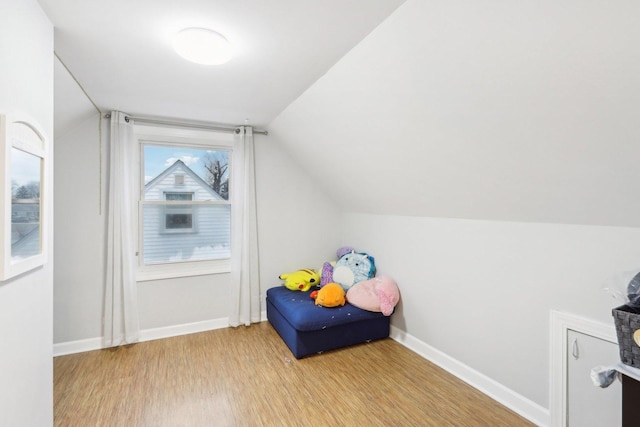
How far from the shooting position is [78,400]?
2223mm

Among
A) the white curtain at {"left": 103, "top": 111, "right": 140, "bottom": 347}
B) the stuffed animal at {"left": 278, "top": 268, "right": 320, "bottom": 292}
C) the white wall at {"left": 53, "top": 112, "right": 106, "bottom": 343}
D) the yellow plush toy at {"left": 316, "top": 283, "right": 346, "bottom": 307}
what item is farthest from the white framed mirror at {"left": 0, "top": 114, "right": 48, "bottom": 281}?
the stuffed animal at {"left": 278, "top": 268, "right": 320, "bottom": 292}

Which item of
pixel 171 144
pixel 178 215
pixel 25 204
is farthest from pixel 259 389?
pixel 171 144

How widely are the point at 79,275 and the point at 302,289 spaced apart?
7.31 feet

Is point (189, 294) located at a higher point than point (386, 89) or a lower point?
lower

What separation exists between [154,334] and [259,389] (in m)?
1.56

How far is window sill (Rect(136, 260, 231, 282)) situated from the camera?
3.28 m

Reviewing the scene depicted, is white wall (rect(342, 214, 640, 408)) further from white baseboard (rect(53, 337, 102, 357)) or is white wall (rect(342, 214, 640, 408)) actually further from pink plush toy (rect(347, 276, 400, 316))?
white baseboard (rect(53, 337, 102, 357))

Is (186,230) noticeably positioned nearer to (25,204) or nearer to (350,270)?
(350,270)

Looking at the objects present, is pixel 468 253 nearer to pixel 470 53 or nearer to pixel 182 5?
pixel 470 53

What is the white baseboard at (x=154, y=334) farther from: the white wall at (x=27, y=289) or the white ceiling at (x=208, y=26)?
the white ceiling at (x=208, y=26)

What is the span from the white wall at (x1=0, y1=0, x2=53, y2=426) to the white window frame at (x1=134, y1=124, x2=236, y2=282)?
5.61 feet

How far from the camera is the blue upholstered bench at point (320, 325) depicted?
2.81m

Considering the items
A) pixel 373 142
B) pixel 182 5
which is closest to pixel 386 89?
pixel 373 142

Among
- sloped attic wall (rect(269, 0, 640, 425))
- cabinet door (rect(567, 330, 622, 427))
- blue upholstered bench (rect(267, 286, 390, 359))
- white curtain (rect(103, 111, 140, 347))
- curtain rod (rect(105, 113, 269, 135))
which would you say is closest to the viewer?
sloped attic wall (rect(269, 0, 640, 425))
